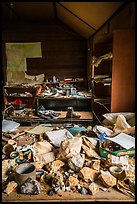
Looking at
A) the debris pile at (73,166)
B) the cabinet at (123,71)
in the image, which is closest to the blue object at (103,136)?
the debris pile at (73,166)

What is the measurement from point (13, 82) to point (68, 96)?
8.81 feet

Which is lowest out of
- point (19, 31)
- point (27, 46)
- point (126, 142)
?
point (126, 142)

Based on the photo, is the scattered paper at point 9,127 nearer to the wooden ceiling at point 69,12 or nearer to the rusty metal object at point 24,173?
the rusty metal object at point 24,173

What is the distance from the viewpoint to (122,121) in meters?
1.96

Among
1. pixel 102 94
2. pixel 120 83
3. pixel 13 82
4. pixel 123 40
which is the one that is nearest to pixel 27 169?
pixel 120 83

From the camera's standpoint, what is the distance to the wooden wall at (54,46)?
5672 millimetres

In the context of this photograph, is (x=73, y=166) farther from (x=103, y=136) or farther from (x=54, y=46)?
(x=54, y=46)

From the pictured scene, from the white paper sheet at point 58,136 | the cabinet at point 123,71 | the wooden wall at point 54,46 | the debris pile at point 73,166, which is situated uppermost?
the wooden wall at point 54,46

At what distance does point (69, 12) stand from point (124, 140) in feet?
10.2

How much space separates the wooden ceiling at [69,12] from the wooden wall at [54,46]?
0.23m

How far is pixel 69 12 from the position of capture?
3.84 meters

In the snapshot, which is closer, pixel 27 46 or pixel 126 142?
pixel 126 142

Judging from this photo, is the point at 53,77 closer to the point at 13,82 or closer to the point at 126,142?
the point at 13,82

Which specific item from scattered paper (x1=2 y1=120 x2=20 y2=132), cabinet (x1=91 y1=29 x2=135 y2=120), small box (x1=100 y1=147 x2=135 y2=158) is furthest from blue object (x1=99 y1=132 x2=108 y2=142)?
scattered paper (x1=2 y1=120 x2=20 y2=132)
